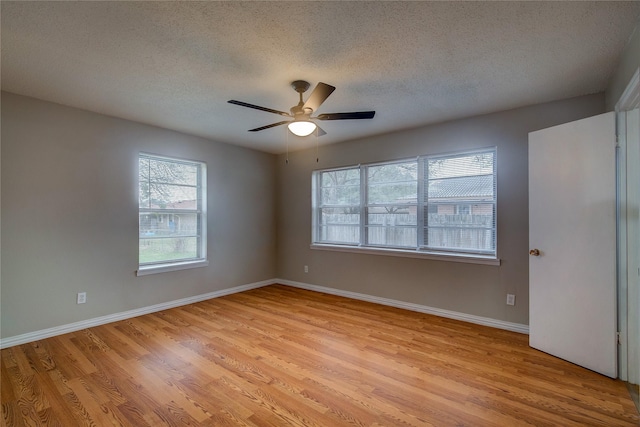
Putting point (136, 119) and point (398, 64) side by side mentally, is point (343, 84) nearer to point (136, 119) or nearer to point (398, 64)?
point (398, 64)

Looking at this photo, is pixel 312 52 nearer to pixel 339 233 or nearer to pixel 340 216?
pixel 340 216

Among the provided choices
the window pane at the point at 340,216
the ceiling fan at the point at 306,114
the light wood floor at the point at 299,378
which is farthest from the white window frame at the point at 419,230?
the ceiling fan at the point at 306,114

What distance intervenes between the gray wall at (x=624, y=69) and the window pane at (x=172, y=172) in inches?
186

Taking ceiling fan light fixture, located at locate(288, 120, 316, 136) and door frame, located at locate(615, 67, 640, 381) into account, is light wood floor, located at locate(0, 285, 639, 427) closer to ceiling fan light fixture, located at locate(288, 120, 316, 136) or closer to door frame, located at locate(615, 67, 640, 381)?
door frame, located at locate(615, 67, 640, 381)

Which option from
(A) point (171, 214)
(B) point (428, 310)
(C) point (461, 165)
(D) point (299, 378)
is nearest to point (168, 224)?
(A) point (171, 214)

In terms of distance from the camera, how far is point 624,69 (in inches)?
86.0

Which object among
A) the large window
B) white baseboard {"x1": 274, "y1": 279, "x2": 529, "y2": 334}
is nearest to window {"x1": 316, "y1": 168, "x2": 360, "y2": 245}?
the large window

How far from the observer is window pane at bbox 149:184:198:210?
13.4ft

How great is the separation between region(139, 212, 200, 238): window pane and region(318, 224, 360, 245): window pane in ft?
6.61

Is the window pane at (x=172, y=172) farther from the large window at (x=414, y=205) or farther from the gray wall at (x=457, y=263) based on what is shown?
the large window at (x=414, y=205)

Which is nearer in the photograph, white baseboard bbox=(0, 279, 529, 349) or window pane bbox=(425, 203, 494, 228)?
white baseboard bbox=(0, 279, 529, 349)

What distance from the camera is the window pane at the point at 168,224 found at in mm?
3965

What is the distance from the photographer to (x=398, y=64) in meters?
2.36

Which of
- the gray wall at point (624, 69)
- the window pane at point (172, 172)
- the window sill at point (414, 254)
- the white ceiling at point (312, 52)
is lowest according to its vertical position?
the window sill at point (414, 254)
